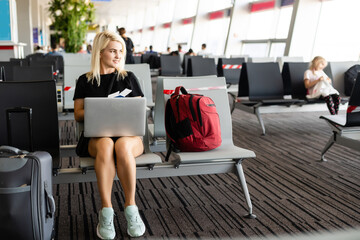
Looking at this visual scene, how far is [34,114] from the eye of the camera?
2.65 m

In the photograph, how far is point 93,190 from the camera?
3334mm

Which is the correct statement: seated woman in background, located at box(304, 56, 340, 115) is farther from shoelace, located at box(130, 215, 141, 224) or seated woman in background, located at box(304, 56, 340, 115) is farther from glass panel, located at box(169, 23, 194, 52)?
glass panel, located at box(169, 23, 194, 52)

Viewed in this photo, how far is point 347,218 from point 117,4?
98.1 feet

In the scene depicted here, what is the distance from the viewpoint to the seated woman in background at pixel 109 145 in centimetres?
243

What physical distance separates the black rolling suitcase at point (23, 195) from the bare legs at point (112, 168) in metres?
0.38

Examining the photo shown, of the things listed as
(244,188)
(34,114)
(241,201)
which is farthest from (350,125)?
(34,114)

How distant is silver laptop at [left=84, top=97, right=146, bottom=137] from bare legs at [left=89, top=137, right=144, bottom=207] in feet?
0.25

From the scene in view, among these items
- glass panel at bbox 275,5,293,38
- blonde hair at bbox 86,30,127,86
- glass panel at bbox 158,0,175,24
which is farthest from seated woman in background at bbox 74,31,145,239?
glass panel at bbox 158,0,175,24

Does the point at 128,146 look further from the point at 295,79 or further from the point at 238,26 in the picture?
the point at 238,26

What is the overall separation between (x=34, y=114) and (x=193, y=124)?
1060 mm

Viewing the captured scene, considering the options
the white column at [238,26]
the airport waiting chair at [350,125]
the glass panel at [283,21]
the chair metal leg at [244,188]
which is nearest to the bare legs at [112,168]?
the chair metal leg at [244,188]

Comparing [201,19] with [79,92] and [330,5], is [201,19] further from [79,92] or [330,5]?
[79,92]

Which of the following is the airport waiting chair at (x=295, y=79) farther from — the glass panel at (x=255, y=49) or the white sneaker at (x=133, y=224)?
the glass panel at (x=255, y=49)

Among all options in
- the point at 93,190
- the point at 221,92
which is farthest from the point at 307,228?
the point at 93,190
